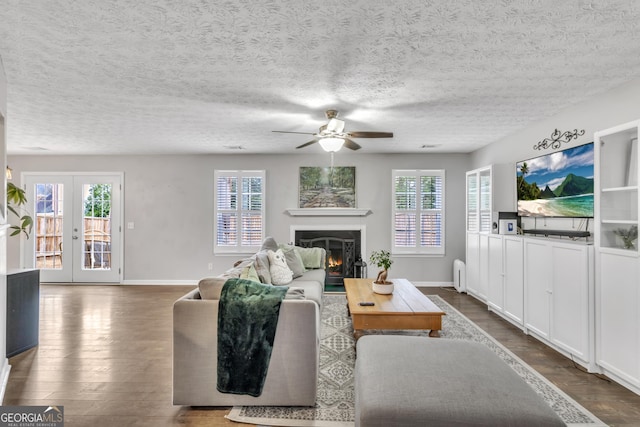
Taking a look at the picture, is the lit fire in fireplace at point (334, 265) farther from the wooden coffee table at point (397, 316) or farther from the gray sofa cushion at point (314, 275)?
the wooden coffee table at point (397, 316)

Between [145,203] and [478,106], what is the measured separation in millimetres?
5686

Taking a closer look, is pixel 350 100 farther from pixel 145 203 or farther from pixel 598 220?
pixel 145 203

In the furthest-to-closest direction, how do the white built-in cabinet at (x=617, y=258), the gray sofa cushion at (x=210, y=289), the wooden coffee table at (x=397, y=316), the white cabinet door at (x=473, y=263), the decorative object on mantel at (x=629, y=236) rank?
the white cabinet door at (x=473, y=263) → the wooden coffee table at (x=397, y=316) → the decorative object on mantel at (x=629, y=236) → the white built-in cabinet at (x=617, y=258) → the gray sofa cushion at (x=210, y=289)

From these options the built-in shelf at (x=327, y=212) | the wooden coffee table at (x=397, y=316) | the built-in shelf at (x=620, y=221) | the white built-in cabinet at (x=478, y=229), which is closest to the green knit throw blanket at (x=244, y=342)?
the wooden coffee table at (x=397, y=316)

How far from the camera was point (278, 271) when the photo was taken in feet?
12.3

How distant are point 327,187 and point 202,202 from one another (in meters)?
2.36

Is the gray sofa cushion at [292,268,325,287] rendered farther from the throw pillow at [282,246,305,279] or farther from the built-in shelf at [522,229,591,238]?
the built-in shelf at [522,229,591,238]

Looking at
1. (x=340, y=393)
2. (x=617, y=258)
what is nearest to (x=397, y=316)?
(x=340, y=393)

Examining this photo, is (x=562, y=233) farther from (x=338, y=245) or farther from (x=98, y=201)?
(x=98, y=201)

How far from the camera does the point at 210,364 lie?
83.7 inches

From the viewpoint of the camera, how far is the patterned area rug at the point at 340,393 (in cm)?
202

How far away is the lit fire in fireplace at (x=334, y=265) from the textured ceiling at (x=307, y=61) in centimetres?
266

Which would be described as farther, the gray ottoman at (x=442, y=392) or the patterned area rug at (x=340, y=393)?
the patterned area rug at (x=340, y=393)

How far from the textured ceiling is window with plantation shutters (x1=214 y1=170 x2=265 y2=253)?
1975mm
